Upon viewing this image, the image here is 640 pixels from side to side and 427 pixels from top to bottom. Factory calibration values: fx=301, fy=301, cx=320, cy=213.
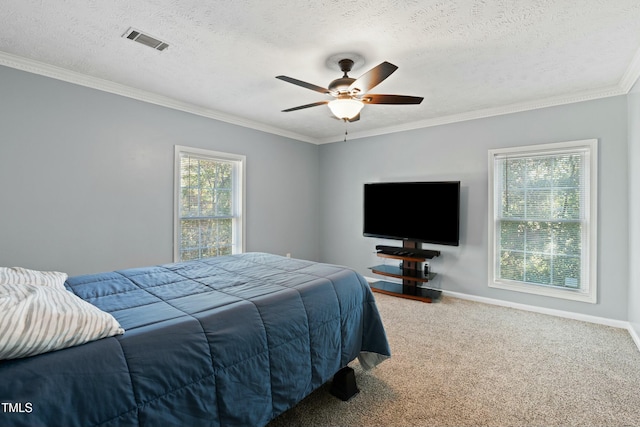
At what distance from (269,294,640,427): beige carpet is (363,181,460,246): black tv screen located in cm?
124

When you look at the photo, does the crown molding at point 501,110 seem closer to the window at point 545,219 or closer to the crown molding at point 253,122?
the crown molding at point 253,122

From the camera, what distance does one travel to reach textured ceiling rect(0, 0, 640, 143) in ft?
Answer: 6.59

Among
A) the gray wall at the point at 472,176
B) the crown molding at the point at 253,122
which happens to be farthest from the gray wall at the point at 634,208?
the crown molding at the point at 253,122

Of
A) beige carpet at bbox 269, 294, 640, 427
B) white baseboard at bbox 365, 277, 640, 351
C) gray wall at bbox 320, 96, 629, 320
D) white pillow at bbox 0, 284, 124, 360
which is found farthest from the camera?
gray wall at bbox 320, 96, 629, 320

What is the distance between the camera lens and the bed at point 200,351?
0.96 metres

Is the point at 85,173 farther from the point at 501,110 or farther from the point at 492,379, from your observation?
the point at 501,110

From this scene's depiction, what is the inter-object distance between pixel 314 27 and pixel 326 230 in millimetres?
3984

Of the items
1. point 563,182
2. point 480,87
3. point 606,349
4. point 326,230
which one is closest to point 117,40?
point 480,87

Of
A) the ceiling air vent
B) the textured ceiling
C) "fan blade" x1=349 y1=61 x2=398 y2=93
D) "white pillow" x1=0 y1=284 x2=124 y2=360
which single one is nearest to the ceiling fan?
"fan blade" x1=349 y1=61 x2=398 y2=93

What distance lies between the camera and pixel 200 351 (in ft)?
4.18

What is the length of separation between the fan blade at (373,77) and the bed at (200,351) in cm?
145

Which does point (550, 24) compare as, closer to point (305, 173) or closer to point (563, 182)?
point (563, 182)

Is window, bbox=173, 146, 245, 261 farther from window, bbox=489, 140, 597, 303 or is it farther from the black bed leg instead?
window, bbox=489, 140, 597, 303

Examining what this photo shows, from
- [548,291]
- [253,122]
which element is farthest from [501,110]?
[253,122]
